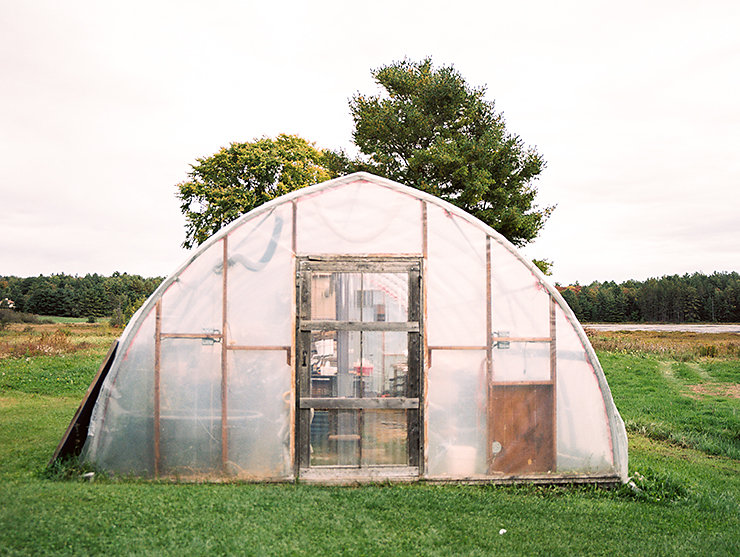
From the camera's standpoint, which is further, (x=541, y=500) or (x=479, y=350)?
(x=479, y=350)

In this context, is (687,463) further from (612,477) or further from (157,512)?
(157,512)

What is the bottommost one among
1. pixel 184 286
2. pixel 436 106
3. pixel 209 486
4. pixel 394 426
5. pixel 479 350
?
pixel 209 486

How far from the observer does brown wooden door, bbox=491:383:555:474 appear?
623cm

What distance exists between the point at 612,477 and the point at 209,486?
440 centimetres

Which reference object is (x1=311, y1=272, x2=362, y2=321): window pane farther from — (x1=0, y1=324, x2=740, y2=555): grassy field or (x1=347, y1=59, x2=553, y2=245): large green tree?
(x1=347, y1=59, x2=553, y2=245): large green tree

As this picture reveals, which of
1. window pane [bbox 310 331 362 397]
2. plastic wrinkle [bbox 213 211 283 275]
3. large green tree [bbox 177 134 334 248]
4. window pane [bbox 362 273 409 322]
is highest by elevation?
large green tree [bbox 177 134 334 248]

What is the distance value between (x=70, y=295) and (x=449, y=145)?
35127 millimetres

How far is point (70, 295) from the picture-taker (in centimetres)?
4372

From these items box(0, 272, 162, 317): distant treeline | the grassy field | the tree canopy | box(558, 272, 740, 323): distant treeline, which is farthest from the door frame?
box(558, 272, 740, 323): distant treeline

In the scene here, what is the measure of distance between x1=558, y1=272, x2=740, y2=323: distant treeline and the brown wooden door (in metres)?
54.5

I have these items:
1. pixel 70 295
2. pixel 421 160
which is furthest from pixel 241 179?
pixel 70 295

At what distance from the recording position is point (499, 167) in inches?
891

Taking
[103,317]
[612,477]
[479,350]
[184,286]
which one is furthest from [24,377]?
[103,317]

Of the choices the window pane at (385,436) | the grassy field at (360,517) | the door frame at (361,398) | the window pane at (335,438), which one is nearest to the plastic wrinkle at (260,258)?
→ the door frame at (361,398)
